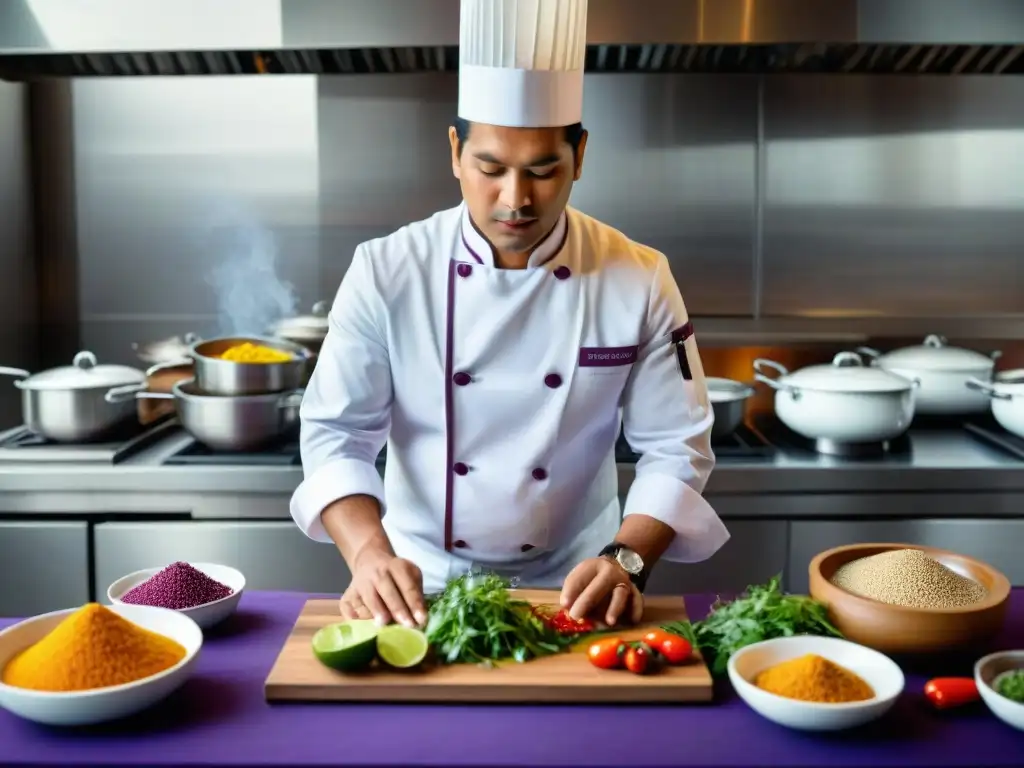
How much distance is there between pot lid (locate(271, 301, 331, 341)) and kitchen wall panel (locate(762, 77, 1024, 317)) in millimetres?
1507

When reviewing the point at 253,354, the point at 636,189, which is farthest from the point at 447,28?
the point at 253,354

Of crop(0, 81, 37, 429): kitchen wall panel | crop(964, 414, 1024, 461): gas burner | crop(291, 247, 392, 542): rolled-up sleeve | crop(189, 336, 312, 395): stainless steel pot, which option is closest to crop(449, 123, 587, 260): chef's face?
crop(291, 247, 392, 542): rolled-up sleeve

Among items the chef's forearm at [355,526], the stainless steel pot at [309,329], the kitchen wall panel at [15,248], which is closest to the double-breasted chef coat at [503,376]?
the chef's forearm at [355,526]

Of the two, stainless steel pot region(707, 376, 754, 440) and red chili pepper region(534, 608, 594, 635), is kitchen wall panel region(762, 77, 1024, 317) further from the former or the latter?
red chili pepper region(534, 608, 594, 635)

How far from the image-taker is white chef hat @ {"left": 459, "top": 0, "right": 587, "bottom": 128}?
6.63 feet

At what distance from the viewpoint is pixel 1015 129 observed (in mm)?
3730

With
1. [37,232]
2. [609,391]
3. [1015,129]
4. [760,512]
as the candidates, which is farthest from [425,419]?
[1015,129]

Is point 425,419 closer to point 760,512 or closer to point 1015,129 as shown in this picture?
point 760,512

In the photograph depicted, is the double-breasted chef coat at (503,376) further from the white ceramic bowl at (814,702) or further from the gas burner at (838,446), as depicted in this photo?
the gas burner at (838,446)

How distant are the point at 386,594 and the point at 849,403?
174cm

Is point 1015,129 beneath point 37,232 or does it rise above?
above

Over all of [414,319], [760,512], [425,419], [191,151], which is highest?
[191,151]

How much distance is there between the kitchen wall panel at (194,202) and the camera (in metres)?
3.76

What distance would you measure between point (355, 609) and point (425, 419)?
1.91 feet
